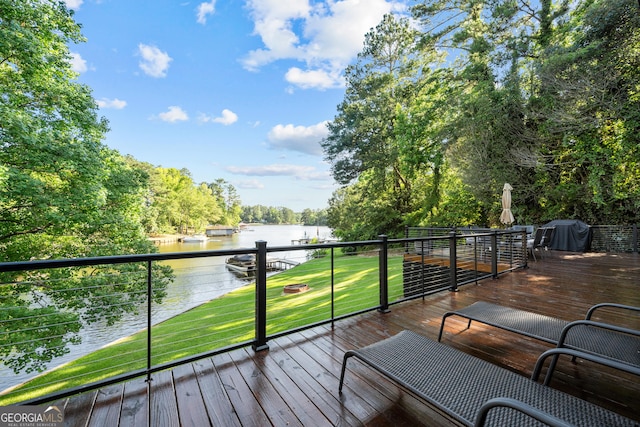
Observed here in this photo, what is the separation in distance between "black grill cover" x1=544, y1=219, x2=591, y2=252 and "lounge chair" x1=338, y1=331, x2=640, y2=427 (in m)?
10.4

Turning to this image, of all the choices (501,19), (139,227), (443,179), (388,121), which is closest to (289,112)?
(388,121)

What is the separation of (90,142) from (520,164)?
1400 centimetres

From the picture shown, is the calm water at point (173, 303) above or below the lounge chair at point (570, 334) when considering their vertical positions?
below

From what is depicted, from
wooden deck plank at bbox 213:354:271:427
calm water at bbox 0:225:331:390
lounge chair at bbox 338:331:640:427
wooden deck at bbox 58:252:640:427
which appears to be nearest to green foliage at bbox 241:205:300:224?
calm water at bbox 0:225:331:390

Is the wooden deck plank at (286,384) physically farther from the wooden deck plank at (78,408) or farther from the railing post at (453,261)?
the railing post at (453,261)

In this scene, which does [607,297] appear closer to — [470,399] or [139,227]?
[470,399]

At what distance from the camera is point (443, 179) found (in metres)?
15.4

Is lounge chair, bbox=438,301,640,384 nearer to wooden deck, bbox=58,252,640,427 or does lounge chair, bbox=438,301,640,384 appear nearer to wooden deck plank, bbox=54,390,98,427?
wooden deck, bbox=58,252,640,427

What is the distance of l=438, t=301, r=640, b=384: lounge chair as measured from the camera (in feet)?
6.02

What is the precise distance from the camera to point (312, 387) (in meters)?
2.06

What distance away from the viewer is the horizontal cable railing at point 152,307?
90.7 inches

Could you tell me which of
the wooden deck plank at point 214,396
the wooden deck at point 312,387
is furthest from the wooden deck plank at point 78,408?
the wooden deck plank at point 214,396

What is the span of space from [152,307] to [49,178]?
6374 millimetres

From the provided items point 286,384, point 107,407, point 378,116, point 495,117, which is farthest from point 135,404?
point 378,116
